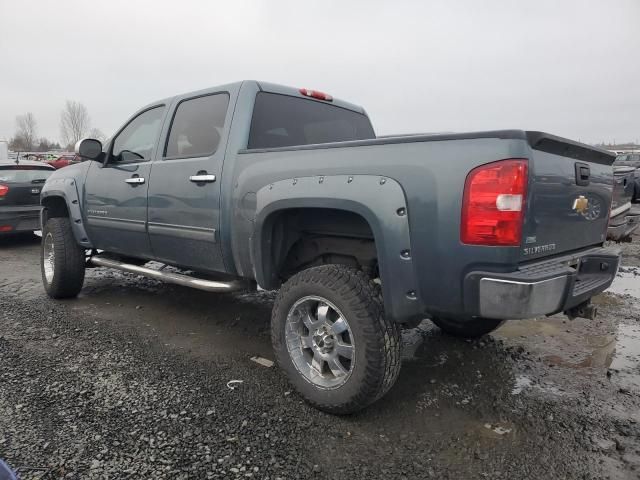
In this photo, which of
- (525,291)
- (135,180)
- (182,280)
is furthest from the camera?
(135,180)

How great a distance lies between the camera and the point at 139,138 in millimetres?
4262

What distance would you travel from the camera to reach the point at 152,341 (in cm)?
374

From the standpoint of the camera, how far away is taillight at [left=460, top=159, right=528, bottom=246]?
6.56 feet

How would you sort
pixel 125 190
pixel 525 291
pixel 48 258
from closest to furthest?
pixel 525 291
pixel 125 190
pixel 48 258

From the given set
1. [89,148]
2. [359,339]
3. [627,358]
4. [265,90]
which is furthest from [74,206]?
[627,358]

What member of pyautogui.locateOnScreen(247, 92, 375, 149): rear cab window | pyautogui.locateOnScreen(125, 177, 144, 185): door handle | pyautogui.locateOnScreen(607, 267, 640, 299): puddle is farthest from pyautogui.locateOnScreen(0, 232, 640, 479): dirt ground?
pyautogui.locateOnScreen(247, 92, 375, 149): rear cab window

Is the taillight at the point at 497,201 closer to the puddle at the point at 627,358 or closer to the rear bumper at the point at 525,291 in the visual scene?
the rear bumper at the point at 525,291

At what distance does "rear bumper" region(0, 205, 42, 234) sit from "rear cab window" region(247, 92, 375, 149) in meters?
6.50

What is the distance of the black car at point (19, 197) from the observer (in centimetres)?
785

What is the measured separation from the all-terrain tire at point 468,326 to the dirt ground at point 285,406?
0.07 meters

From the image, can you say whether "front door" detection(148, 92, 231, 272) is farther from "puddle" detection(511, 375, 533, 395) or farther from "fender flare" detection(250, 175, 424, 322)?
"puddle" detection(511, 375, 533, 395)

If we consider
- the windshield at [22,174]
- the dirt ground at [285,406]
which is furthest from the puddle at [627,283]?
the windshield at [22,174]

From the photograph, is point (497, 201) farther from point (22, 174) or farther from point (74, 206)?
point (22, 174)

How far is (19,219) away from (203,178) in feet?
21.0
